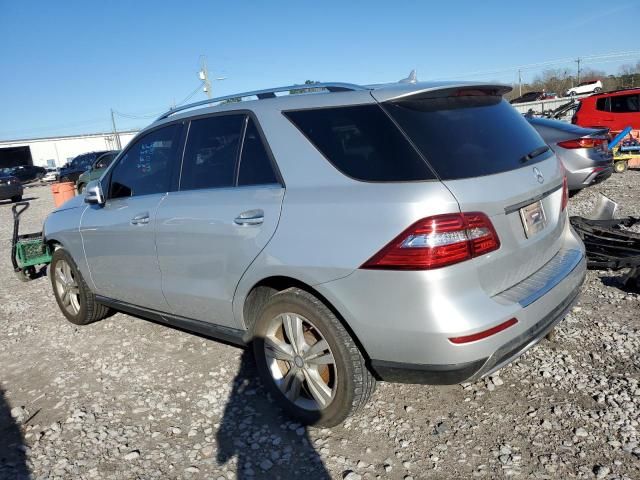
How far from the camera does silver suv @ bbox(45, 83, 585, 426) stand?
7.59 ft

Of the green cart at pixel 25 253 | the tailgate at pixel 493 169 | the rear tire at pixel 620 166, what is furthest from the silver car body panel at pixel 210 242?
the rear tire at pixel 620 166

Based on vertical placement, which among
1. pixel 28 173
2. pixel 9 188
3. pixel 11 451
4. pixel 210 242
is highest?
pixel 210 242

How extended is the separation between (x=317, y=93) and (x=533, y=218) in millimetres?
1380

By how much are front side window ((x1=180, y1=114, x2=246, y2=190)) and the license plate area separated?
1.69m

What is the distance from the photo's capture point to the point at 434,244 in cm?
227

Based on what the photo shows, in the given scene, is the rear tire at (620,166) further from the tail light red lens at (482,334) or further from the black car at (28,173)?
the black car at (28,173)

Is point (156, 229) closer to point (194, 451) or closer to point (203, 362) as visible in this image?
point (203, 362)

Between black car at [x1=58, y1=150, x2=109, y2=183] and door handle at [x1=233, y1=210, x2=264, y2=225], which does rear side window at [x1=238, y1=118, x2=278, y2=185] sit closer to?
door handle at [x1=233, y1=210, x2=264, y2=225]

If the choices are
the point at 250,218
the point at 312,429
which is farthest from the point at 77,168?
the point at 312,429

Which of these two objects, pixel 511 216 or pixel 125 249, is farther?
pixel 125 249

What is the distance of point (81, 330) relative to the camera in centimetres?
484

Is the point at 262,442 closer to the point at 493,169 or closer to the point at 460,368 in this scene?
the point at 460,368

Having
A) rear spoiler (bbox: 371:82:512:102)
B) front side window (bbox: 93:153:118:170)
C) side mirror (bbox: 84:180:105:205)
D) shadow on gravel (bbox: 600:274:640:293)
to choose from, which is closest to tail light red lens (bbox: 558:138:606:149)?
shadow on gravel (bbox: 600:274:640:293)

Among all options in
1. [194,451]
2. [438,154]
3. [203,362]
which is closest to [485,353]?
[438,154]
